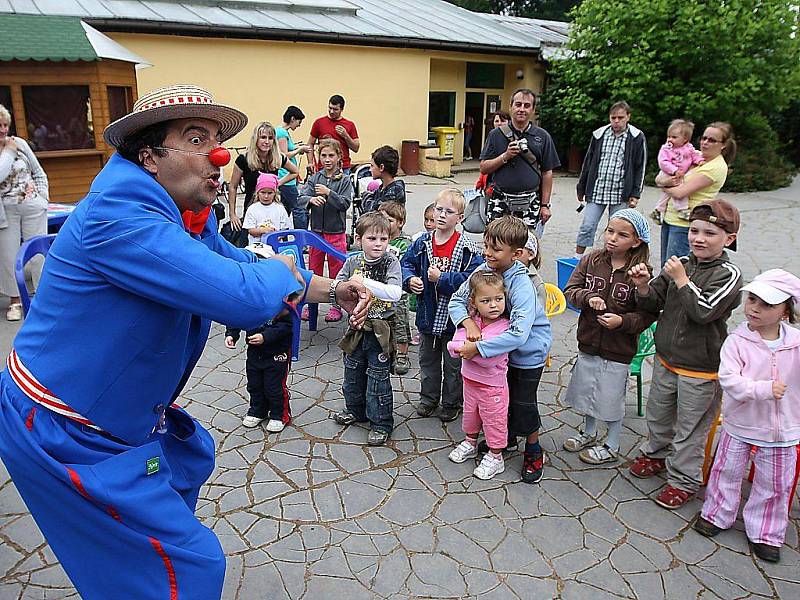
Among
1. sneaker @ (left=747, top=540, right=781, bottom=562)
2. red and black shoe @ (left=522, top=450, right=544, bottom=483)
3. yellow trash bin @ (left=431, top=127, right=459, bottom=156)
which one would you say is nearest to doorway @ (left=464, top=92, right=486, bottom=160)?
yellow trash bin @ (left=431, top=127, right=459, bottom=156)

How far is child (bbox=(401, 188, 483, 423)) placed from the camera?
4453 millimetres

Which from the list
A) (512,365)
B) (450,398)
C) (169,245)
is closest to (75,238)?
(169,245)

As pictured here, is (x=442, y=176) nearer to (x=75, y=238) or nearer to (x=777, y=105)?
(x=777, y=105)

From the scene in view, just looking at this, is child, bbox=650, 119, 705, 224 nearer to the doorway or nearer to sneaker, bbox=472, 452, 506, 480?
sneaker, bbox=472, 452, 506, 480

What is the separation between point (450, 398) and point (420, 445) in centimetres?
47

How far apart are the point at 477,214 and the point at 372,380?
2930 mm

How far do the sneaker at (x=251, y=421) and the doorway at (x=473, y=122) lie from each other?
16.5m

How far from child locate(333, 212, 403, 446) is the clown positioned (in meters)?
2.14

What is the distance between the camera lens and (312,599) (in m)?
3.02

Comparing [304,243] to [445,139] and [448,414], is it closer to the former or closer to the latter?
[448,414]

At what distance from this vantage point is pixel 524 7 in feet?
119

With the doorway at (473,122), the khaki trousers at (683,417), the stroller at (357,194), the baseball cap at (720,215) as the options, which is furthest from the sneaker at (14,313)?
the doorway at (473,122)

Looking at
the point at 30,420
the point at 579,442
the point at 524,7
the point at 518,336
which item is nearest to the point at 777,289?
the point at 518,336

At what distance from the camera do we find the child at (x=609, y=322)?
150 inches
